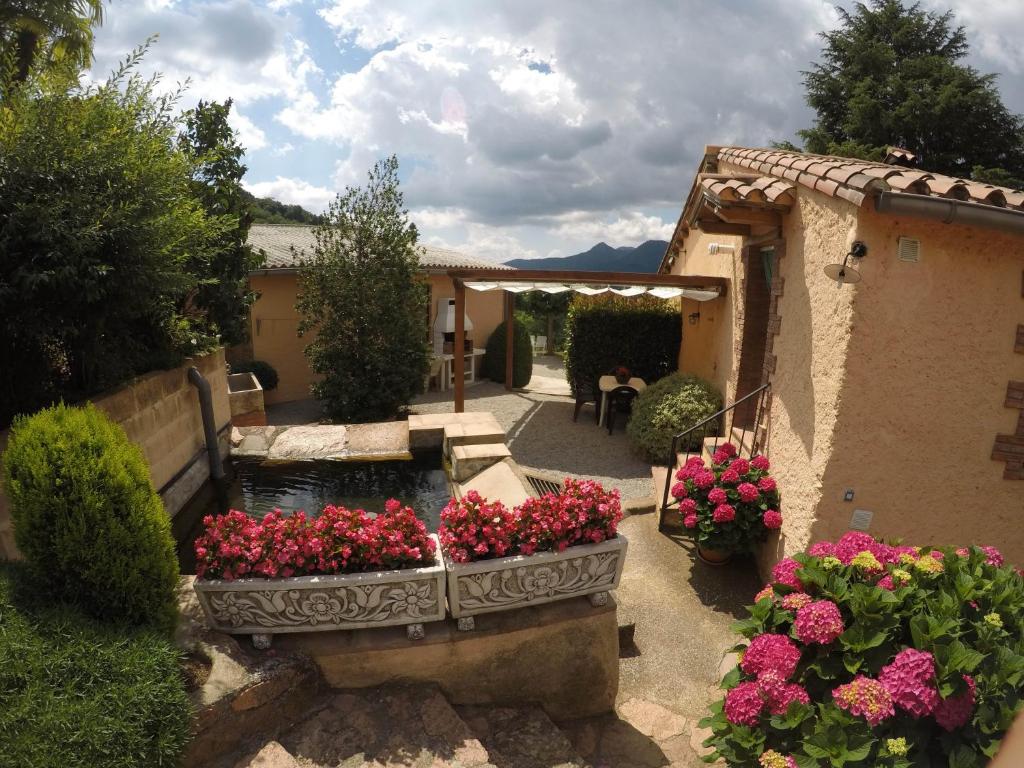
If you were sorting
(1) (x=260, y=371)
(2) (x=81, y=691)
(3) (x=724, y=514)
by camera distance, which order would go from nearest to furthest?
(2) (x=81, y=691) < (3) (x=724, y=514) < (1) (x=260, y=371)

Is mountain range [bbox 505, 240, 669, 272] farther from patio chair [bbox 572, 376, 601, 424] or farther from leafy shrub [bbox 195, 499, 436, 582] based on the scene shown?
leafy shrub [bbox 195, 499, 436, 582]

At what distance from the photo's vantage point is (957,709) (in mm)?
2385

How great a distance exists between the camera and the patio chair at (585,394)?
35.9 ft

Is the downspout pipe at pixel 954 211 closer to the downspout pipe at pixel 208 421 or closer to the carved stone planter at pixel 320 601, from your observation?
the carved stone planter at pixel 320 601

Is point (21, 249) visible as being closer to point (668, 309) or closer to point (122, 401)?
point (122, 401)

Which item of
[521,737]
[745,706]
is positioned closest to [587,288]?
[521,737]

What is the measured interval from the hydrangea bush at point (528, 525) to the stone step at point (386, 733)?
0.80 metres

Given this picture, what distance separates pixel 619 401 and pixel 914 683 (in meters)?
→ 8.34

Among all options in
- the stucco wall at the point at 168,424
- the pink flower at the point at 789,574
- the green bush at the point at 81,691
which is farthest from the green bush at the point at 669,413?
the green bush at the point at 81,691

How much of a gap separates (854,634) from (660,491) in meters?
4.23

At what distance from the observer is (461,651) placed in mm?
3369

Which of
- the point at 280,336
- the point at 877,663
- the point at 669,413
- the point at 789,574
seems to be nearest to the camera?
the point at 877,663

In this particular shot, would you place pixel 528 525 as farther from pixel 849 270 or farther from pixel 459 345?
pixel 459 345

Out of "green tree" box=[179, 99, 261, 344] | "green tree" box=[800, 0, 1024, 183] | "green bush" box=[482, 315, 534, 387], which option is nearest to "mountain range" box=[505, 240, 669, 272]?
"green tree" box=[800, 0, 1024, 183]
